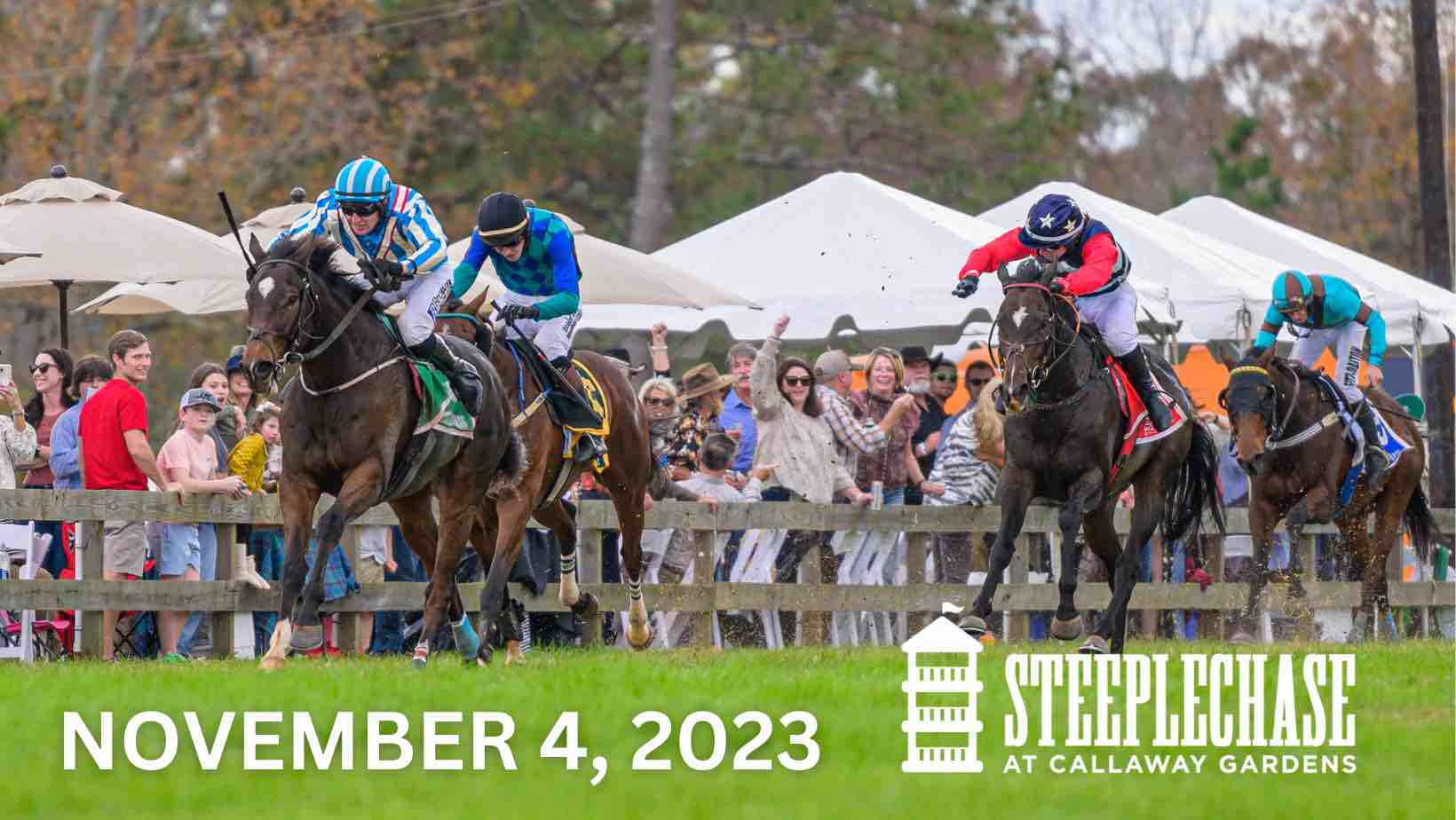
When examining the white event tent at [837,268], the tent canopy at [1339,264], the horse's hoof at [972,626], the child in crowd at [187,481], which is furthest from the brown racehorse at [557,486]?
the tent canopy at [1339,264]

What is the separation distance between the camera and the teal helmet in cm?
1681

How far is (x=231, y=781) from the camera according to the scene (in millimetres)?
7570

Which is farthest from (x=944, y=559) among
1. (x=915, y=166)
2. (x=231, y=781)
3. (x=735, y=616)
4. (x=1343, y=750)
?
(x=915, y=166)

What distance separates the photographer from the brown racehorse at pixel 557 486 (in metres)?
12.9

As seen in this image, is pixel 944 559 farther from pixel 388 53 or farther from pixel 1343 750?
pixel 388 53

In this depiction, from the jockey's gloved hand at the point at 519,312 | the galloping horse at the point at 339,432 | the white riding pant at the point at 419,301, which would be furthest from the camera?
the jockey's gloved hand at the point at 519,312

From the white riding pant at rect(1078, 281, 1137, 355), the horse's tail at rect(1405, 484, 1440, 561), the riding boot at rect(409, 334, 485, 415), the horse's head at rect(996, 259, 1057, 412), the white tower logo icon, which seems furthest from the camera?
the horse's tail at rect(1405, 484, 1440, 561)

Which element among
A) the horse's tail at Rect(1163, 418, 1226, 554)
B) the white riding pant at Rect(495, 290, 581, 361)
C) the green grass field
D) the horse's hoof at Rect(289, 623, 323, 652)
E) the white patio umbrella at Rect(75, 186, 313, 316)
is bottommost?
the green grass field

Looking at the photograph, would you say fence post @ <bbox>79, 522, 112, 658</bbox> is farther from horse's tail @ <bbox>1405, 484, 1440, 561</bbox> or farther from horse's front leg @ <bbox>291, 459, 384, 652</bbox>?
horse's tail @ <bbox>1405, 484, 1440, 561</bbox>

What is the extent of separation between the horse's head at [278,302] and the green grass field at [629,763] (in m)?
1.55

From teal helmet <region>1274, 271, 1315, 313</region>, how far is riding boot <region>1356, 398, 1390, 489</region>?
110 centimetres

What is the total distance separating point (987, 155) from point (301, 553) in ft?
104

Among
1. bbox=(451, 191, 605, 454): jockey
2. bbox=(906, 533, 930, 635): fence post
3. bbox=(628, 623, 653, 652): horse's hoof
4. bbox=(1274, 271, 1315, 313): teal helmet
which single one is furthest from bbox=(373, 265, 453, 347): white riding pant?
bbox=(1274, 271, 1315, 313): teal helmet

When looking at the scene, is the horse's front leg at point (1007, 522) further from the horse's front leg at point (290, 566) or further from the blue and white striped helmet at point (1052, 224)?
the horse's front leg at point (290, 566)
